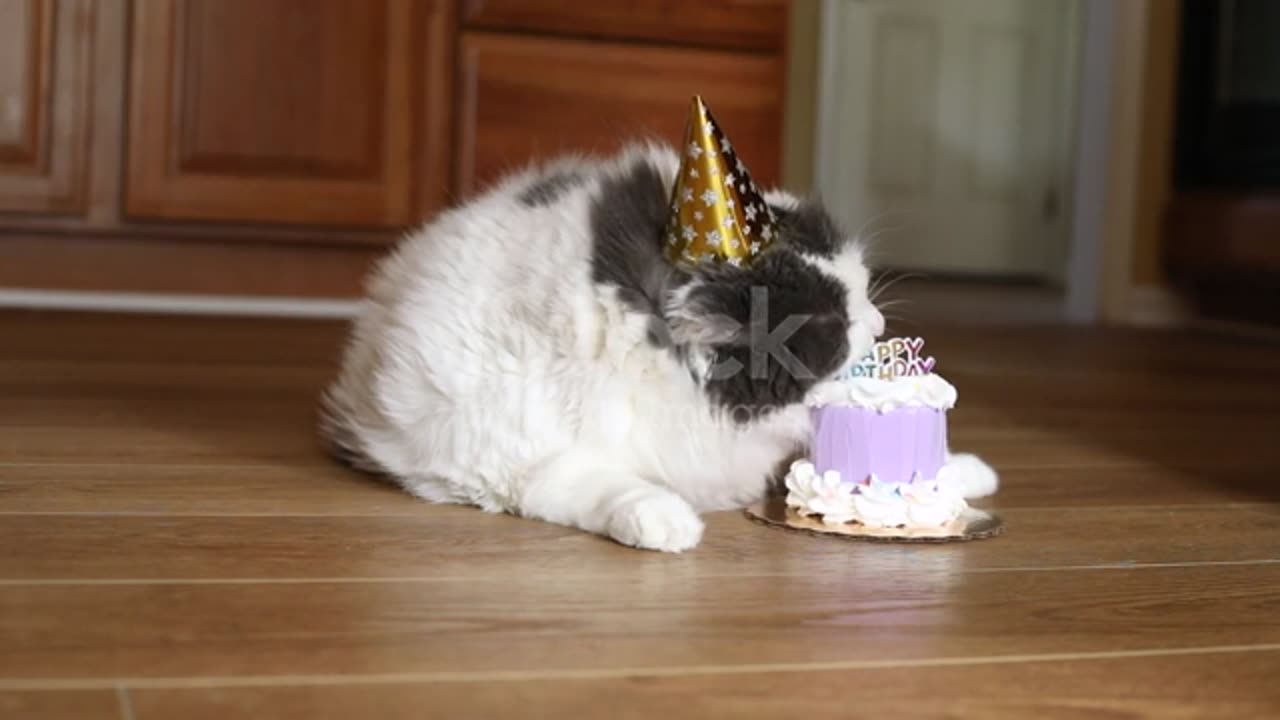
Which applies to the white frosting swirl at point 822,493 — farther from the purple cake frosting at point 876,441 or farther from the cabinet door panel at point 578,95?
the cabinet door panel at point 578,95

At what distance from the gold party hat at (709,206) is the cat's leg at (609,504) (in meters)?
0.19

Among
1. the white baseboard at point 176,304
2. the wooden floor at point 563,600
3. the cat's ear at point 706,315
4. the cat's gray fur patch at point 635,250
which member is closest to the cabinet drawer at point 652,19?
the white baseboard at point 176,304

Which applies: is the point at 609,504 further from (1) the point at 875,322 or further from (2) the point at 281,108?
(2) the point at 281,108

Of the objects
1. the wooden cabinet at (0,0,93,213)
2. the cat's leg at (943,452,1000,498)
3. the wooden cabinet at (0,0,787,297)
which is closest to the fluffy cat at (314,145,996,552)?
the cat's leg at (943,452,1000,498)

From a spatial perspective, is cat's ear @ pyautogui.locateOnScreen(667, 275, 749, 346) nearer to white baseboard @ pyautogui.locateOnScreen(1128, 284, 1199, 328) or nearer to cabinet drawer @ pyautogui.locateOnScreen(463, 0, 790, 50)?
cabinet drawer @ pyautogui.locateOnScreen(463, 0, 790, 50)

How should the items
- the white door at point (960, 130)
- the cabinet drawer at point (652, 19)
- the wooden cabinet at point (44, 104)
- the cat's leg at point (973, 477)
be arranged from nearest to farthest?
the cat's leg at point (973, 477) < the wooden cabinet at point (44, 104) < the cabinet drawer at point (652, 19) < the white door at point (960, 130)

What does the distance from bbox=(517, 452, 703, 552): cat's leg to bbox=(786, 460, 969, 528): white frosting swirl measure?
13 cm

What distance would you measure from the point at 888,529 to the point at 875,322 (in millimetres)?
180

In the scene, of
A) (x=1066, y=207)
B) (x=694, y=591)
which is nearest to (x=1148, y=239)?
(x=1066, y=207)

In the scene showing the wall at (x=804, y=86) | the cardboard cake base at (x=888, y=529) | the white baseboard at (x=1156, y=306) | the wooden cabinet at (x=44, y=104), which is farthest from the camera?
the white baseboard at (x=1156, y=306)

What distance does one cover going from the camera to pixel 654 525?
1.16m

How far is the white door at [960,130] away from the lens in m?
5.52

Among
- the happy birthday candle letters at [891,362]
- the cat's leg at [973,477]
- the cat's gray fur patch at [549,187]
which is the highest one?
the cat's gray fur patch at [549,187]

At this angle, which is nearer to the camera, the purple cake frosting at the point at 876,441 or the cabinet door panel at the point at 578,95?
the purple cake frosting at the point at 876,441
